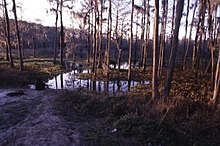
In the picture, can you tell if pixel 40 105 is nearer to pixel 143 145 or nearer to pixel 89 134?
pixel 89 134

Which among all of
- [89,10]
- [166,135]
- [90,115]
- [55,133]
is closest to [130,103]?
[90,115]

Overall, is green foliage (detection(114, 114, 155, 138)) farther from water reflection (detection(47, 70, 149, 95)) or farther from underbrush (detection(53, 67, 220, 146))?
water reflection (detection(47, 70, 149, 95))

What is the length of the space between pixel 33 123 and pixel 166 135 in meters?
4.87

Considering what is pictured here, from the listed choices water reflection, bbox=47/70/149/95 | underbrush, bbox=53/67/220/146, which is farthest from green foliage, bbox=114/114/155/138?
water reflection, bbox=47/70/149/95

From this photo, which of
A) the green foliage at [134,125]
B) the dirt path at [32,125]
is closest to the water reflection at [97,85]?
the dirt path at [32,125]

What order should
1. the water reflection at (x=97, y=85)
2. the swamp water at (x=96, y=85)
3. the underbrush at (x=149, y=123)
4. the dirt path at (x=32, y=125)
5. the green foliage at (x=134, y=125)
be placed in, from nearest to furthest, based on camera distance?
the dirt path at (x=32, y=125) < the underbrush at (x=149, y=123) < the green foliage at (x=134, y=125) < the swamp water at (x=96, y=85) < the water reflection at (x=97, y=85)

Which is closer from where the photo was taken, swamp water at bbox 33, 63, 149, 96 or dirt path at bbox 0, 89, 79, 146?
dirt path at bbox 0, 89, 79, 146

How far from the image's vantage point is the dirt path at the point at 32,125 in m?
6.72

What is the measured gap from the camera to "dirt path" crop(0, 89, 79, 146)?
672 centimetres

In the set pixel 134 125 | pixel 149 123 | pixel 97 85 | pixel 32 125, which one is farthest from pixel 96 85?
pixel 149 123

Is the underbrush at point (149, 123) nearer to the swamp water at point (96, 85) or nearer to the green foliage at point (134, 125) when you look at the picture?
the green foliage at point (134, 125)

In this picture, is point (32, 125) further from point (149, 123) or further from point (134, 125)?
point (149, 123)

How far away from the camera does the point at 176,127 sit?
7.75 metres

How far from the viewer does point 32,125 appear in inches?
316
